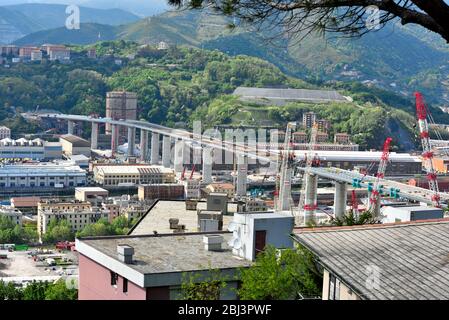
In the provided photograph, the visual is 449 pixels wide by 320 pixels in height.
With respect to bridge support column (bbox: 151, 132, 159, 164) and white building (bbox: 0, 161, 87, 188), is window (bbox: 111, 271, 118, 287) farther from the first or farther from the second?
bridge support column (bbox: 151, 132, 159, 164)

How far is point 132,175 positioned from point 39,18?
84893 millimetres

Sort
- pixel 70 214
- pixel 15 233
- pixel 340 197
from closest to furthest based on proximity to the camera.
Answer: pixel 15 233, pixel 340 197, pixel 70 214

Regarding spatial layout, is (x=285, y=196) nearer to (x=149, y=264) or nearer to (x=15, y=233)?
(x=15, y=233)

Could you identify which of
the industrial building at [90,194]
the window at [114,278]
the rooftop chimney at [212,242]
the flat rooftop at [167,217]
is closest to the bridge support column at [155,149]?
the industrial building at [90,194]

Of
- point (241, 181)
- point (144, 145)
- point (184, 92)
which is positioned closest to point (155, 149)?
point (144, 145)

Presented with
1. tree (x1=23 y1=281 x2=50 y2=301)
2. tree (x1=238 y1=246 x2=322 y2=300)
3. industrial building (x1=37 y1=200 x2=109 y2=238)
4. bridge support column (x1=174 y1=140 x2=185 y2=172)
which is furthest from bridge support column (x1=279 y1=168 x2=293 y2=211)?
tree (x1=238 y1=246 x2=322 y2=300)

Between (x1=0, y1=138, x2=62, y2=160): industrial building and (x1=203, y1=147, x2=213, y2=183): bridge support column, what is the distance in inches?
257

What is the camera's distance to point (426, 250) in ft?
13.5

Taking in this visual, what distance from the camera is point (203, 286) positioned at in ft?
16.4

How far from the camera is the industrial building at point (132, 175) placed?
34969 mm

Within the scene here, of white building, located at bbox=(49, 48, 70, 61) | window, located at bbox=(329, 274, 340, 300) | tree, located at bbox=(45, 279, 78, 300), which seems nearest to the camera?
window, located at bbox=(329, 274, 340, 300)

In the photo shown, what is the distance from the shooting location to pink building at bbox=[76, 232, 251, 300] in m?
5.23

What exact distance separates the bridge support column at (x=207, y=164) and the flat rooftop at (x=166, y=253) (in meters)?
28.3
